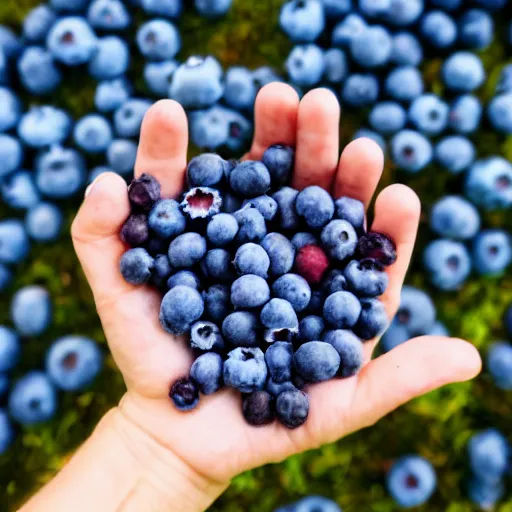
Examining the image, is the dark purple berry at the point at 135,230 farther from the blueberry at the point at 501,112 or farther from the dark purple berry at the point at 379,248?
the blueberry at the point at 501,112

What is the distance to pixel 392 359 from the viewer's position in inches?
45.6

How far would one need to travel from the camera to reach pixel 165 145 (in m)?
1.34

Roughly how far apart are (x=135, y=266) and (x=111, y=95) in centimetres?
71

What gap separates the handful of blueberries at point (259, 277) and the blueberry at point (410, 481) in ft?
1.82

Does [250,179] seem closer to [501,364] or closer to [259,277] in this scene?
[259,277]

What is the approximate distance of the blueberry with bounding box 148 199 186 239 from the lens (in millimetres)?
1290

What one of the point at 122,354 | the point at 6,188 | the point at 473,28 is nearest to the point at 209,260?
the point at 122,354

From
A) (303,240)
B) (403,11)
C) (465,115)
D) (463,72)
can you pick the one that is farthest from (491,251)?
(403,11)

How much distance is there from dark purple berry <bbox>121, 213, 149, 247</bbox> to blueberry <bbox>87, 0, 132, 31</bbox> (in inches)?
30.5

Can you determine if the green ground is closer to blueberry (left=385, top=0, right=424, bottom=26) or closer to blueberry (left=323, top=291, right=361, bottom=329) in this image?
blueberry (left=385, top=0, right=424, bottom=26)

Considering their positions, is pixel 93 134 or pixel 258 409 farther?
pixel 93 134

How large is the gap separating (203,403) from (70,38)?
1.14m

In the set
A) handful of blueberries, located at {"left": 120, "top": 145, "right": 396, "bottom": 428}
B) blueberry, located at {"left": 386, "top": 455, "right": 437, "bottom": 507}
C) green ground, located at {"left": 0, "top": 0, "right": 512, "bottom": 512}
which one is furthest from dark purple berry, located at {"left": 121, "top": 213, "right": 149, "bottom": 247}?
blueberry, located at {"left": 386, "top": 455, "right": 437, "bottom": 507}

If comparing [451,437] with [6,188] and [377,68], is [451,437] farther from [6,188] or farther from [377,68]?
[6,188]
